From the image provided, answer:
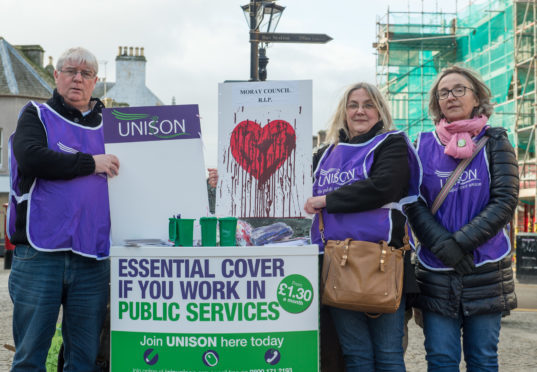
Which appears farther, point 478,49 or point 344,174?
point 478,49

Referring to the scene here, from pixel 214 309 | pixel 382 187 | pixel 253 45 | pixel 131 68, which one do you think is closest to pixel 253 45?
pixel 253 45

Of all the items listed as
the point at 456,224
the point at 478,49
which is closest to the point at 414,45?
the point at 478,49

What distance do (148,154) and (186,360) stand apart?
98cm

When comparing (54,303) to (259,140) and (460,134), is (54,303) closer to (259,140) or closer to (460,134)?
(259,140)

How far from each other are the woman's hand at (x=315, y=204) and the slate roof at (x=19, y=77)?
2697 cm

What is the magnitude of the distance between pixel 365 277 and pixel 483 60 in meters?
22.8

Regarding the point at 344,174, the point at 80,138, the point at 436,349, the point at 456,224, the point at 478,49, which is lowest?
the point at 436,349

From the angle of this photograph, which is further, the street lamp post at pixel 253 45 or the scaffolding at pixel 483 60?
the scaffolding at pixel 483 60

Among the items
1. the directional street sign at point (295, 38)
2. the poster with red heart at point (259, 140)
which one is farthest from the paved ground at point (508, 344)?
the directional street sign at point (295, 38)

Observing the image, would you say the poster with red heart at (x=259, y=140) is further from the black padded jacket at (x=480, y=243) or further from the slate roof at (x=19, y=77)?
the slate roof at (x=19, y=77)

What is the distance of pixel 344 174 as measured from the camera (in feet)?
9.37

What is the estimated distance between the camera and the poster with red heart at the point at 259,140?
117 inches

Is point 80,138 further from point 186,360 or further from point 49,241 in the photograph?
point 186,360

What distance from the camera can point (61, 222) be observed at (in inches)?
112
